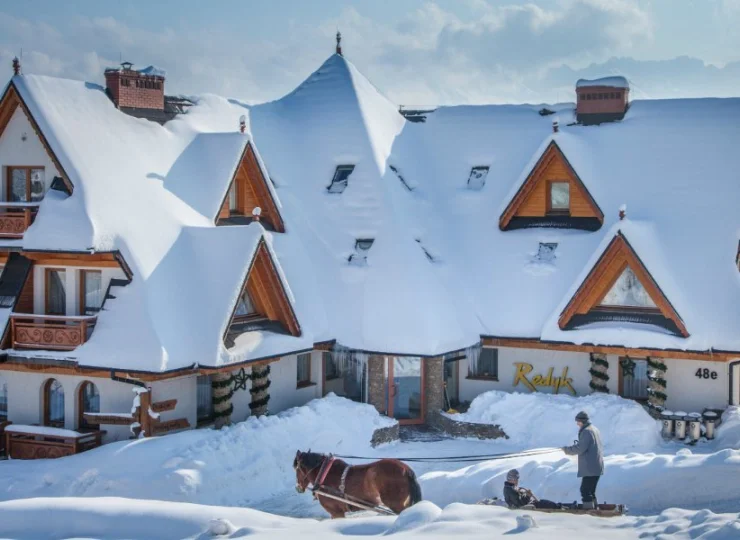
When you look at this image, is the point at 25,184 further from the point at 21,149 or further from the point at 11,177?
the point at 21,149

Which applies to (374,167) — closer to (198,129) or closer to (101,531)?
(198,129)

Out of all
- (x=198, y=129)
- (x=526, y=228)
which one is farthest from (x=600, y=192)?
(x=198, y=129)

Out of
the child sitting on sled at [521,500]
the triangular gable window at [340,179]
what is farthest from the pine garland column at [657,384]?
the child sitting on sled at [521,500]

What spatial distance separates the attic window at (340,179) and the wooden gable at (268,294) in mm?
5506

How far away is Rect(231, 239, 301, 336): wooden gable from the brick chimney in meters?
5.88

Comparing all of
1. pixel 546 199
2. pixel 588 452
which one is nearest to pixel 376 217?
pixel 546 199

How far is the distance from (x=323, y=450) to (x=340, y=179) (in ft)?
29.9

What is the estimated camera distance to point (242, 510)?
631 inches

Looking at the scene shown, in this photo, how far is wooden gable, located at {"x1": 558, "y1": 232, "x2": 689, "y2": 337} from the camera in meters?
25.6

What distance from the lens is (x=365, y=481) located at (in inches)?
683

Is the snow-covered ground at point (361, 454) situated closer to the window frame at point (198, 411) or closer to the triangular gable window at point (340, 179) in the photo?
the window frame at point (198, 411)

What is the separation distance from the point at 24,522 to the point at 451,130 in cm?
2037

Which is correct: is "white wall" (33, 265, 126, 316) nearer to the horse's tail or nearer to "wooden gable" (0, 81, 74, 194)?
"wooden gable" (0, 81, 74, 194)

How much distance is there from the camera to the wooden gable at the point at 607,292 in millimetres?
25594
